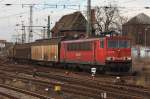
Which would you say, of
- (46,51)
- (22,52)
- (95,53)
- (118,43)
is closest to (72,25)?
(22,52)

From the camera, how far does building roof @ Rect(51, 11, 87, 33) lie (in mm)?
105562

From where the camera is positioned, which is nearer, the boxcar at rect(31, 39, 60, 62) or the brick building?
the boxcar at rect(31, 39, 60, 62)

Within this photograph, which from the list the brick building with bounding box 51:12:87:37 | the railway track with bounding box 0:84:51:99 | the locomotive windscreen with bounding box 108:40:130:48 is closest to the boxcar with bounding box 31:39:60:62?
the locomotive windscreen with bounding box 108:40:130:48

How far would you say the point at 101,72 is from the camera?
37344 millimetres

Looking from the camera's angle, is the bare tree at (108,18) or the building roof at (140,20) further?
the building roof at (140,20)

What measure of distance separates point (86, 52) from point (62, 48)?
7533mm

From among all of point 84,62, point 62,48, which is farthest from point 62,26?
point 84,62

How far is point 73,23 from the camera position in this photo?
4151 inches

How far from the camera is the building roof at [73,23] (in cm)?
10556

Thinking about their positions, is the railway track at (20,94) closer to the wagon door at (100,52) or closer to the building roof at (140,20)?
the wagon door at (100,52)

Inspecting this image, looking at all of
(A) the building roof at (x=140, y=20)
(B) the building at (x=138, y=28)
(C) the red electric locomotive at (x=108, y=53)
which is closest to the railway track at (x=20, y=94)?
(C) the red electric locomotive at (x=108, y=53)

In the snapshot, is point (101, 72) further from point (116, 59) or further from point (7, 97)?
point (7, 97)

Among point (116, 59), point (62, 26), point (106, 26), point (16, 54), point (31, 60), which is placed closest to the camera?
point (116, 59)

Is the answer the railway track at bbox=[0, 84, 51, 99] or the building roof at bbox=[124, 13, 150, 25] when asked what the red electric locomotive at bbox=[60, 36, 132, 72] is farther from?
the building roof at bbox=[124, 13, 150, 25]
